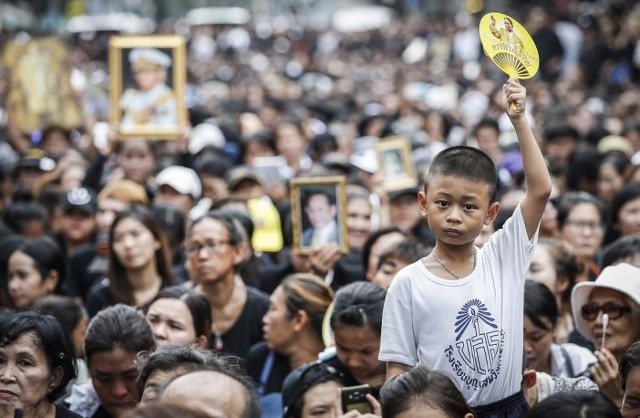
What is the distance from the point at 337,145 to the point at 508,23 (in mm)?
9451

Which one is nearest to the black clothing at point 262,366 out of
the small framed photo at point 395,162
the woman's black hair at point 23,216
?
the woman's black hair at point 23,216

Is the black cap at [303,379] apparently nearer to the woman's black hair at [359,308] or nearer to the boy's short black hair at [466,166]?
the woman's black hair at [359,308]

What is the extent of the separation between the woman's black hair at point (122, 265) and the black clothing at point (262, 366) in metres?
1.25

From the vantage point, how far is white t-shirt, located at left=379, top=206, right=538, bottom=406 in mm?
4117

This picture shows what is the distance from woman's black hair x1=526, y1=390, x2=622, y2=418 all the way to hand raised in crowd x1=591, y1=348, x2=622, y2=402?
1.24m

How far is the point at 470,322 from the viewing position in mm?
4102

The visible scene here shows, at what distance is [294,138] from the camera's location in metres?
12.8

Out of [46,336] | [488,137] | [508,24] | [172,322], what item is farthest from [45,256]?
[488,137]

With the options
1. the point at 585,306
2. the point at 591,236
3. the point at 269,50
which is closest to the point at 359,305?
the point at 585,306

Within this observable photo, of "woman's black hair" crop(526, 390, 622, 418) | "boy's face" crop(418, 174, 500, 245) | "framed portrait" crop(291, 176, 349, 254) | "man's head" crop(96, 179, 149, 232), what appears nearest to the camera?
"woman's black hair" crop(526, 390, 622, 418)

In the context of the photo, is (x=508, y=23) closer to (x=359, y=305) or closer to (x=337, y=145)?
(x=359, y=305)

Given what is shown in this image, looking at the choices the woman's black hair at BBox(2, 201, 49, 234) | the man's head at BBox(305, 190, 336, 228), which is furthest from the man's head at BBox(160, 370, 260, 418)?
the woman's black hair at BBox(2, 201, 49, 234)

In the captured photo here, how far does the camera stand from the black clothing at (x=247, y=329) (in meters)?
6.64

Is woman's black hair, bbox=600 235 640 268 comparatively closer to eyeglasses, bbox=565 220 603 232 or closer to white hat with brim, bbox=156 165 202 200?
eyeglasses, bbox=565 220 603 232
